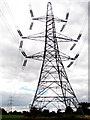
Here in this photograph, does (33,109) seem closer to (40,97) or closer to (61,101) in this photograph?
(40,97)

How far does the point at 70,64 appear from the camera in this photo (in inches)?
1127

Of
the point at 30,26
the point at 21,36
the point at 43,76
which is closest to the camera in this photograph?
the point at 43,76

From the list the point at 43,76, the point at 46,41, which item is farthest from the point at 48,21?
the point at 43,76

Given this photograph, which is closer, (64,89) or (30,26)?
(64,89)

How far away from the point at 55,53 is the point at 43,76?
3.27 meters

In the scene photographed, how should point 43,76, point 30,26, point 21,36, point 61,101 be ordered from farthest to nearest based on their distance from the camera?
1. point 30,26
2. point 21,36
3. point 43,76
4. point 61,101

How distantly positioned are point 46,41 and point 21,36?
10.9 ft

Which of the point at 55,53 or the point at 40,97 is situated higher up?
the point at 55,53

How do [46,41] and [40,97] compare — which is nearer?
[40,97]

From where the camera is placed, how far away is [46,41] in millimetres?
25344

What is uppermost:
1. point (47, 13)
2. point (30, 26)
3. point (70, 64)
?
point (47, 13)

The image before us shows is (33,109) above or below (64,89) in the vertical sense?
below

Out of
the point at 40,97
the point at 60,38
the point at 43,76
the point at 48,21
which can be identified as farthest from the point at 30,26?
the point at 40,97

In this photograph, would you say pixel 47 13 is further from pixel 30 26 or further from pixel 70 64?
pixel 70 64
